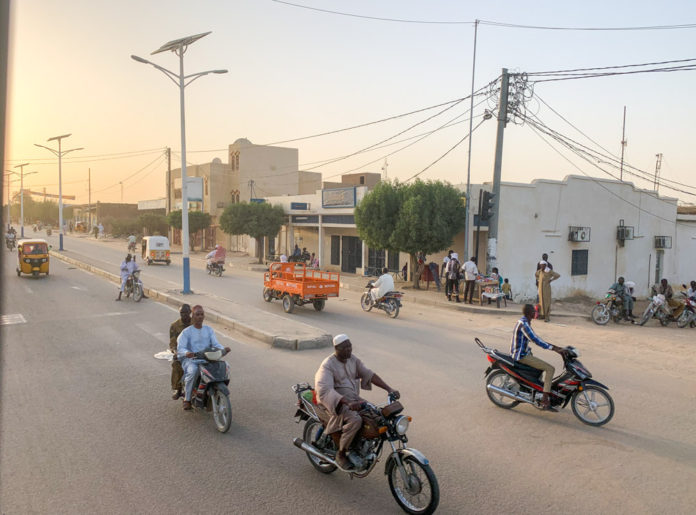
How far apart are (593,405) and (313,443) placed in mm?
→ 3935

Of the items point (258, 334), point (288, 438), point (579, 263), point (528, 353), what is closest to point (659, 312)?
point (579, 263)

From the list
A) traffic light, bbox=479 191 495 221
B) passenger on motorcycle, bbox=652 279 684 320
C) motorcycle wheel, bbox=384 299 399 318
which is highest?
traffic light, bbox=479 191 495 221

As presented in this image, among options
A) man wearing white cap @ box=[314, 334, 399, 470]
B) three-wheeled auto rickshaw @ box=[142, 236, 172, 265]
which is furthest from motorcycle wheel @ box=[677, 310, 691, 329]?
three-wheeled auto rickshaw @ box=[142, 236, 172, 265]

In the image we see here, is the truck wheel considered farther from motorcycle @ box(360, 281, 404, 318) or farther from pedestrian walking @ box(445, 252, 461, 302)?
pedestrian walking @ box(445, 252, 461, 302)

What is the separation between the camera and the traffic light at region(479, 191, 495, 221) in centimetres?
1856

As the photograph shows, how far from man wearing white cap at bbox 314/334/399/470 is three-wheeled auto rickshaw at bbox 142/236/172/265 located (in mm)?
30237

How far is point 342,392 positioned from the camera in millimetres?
5465

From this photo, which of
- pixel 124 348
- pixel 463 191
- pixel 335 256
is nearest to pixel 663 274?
pixel 463 191

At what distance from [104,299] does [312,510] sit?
15.9 metres

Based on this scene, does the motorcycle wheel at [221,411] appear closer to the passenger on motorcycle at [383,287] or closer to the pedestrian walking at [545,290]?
the passenger on motorcycle at [383,287]

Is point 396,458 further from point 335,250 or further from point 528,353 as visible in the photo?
point 335,250

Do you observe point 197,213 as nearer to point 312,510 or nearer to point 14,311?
point 14,311

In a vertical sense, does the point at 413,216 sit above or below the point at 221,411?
above

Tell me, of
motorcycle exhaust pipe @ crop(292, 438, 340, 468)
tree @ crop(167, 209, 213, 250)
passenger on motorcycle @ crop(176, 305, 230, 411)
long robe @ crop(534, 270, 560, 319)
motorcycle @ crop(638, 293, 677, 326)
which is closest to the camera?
motorcycle exhaust pipe @ crop(292, 438, 340, 468)
